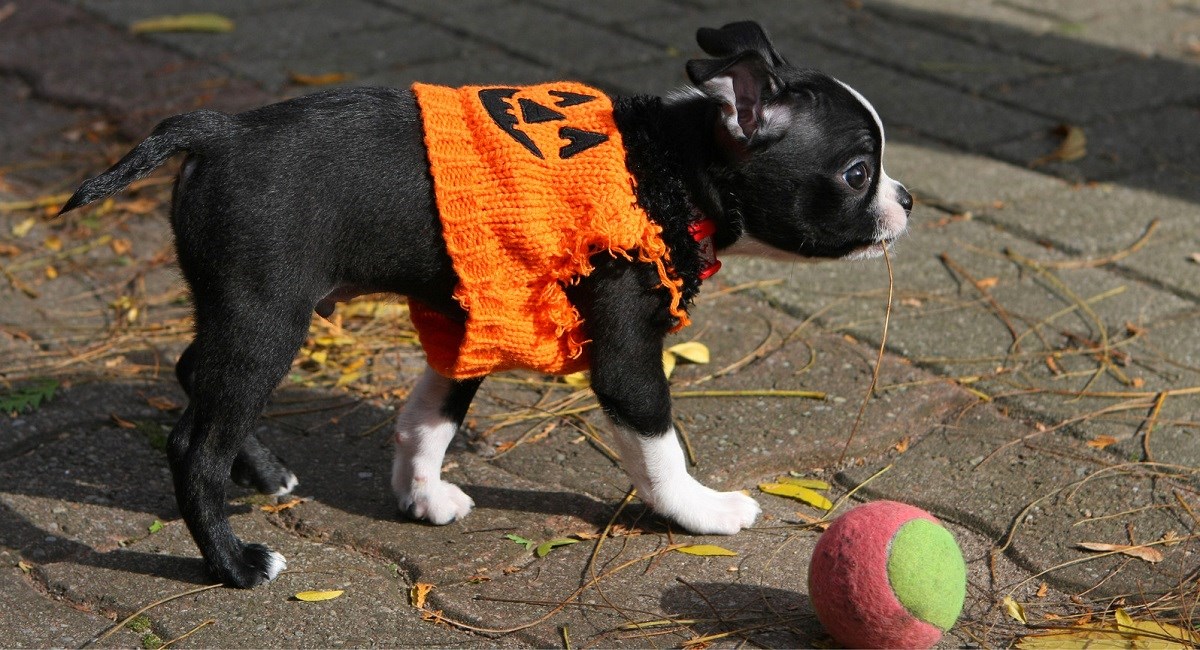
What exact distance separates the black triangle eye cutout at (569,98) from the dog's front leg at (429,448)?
77 centimetres

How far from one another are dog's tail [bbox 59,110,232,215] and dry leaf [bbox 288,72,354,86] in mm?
3264

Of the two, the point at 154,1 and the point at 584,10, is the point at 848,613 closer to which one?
the point at 584,10

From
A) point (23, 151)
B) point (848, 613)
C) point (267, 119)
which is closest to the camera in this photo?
point (848, 613)

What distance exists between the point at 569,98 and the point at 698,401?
115 centimetres

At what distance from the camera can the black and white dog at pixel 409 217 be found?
2.80 metres

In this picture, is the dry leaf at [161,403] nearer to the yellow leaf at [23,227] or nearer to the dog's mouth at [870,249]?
the yellow leaf at [23,227]

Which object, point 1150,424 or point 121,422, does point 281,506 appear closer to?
point 121,422

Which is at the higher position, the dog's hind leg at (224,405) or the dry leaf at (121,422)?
the dog's hind leg at (224,405)

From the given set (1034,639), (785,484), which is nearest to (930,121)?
(785,484)

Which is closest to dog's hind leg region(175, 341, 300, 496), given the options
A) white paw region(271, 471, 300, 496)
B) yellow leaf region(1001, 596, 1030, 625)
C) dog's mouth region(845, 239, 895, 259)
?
white paw region(271, 471, 300, 496)

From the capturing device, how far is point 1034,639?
2.80 meters

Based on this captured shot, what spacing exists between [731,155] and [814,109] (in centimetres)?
22

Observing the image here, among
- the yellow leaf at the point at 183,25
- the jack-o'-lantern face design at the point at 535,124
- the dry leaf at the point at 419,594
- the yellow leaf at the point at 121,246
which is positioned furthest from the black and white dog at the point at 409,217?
the yellow leaf at the point at 183,25

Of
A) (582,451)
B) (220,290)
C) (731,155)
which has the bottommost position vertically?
(582,451)
